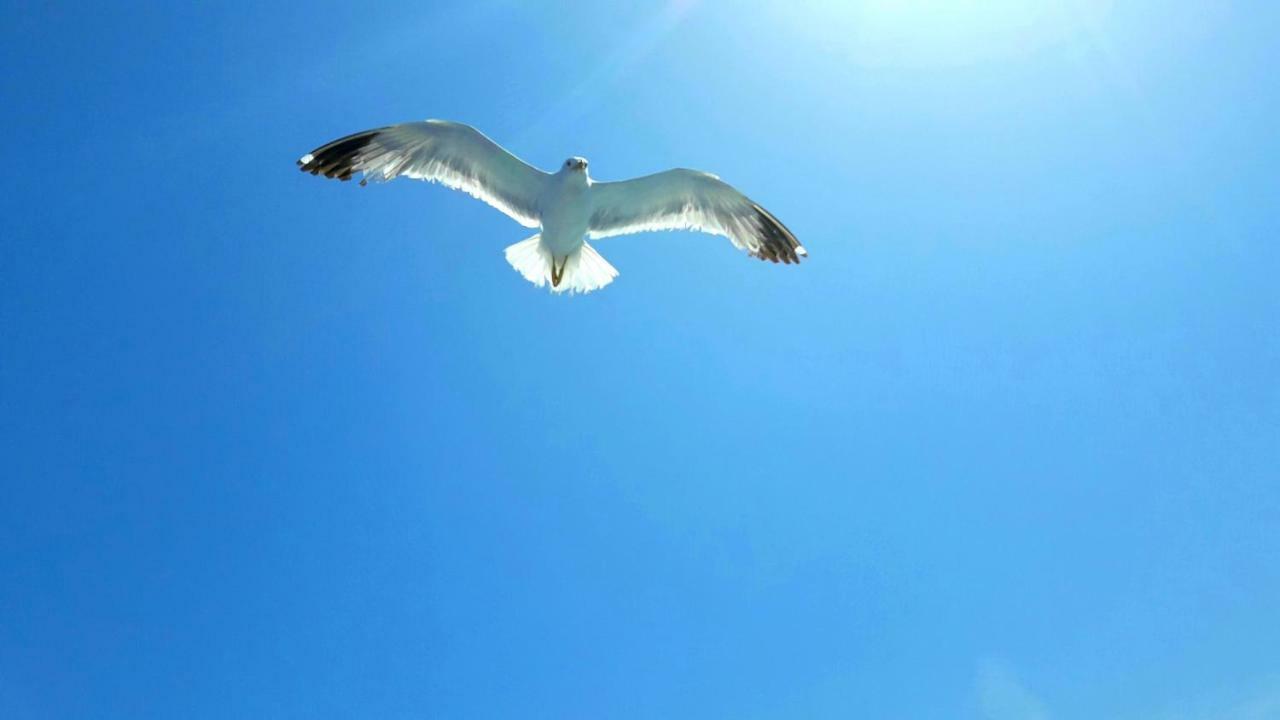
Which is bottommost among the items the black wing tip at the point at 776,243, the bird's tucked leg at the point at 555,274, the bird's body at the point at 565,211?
the bird's tucked leg at the point at 555,274

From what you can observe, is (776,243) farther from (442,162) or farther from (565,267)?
(442,162)

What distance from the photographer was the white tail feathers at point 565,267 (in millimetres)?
10094

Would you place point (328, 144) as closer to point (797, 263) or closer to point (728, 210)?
point (728, 210)

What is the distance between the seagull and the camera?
31.0ft

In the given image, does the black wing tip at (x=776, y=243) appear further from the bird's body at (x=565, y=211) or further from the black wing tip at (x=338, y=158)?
the black wing tip at (x=338, y=158)

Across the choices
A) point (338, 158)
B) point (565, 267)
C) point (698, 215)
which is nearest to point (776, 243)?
point (698, 215)

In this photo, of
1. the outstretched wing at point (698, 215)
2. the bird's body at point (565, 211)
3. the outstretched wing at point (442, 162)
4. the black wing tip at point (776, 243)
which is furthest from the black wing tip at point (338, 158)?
the black wing tip at point (776, 243)

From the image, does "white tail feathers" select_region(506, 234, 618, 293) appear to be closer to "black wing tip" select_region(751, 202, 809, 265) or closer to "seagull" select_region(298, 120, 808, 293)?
"seagull" select_region(298, 120, 808, 293)

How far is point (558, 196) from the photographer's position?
974 centimetres

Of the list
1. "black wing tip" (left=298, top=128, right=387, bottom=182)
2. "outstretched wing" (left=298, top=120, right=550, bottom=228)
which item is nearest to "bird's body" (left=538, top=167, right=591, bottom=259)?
"outstretched wing" (left=298, top=120, right=550, bottom=228)

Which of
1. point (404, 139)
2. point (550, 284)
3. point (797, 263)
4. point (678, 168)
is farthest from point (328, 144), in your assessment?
point (797, 263)

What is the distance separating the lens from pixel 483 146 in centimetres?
959

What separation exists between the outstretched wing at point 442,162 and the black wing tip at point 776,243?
2457 mm

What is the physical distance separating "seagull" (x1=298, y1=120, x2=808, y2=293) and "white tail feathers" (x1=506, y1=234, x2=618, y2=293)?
0.4 inches
